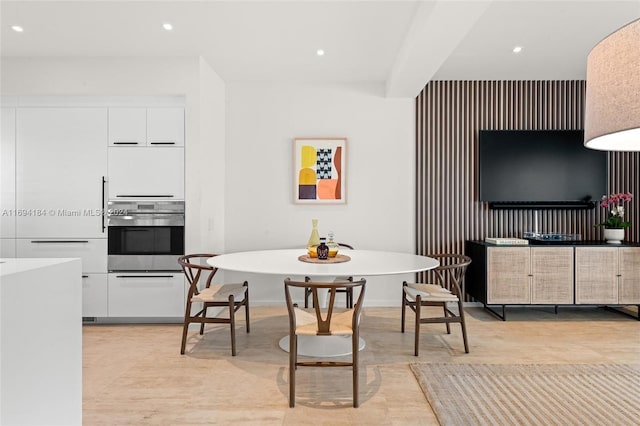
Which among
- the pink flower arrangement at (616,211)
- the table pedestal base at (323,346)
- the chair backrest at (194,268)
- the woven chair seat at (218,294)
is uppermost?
the pink flower arrangement at (616,211)

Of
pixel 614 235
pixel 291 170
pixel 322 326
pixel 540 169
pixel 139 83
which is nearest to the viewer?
pixel 322 326

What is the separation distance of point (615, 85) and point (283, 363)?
2756mm

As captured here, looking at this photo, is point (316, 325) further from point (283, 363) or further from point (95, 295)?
point (95, 295)

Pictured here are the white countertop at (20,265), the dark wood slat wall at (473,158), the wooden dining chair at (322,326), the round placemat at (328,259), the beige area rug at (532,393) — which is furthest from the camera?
the dark wood slat wall at (473,158)

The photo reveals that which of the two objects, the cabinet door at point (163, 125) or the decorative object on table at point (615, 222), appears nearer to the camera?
the cabinet door at point (163, 125)

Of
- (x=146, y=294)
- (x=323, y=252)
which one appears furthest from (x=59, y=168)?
(x=323, y=252)

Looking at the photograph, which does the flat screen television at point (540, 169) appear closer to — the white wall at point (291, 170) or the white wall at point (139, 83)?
the white wall at point (291, 170)

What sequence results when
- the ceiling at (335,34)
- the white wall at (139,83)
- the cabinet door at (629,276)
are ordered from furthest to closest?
the cabinet door at (629,276) < the white wall at (139,83) < the ceiling at (335,34)

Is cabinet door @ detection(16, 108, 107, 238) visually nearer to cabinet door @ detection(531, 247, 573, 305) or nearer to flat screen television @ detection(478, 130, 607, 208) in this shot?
flat screen television @ detection(478, 130, 607, 208)

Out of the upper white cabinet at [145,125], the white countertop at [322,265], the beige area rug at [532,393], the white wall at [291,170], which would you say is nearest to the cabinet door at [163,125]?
the upper white cabinet at [145,125]

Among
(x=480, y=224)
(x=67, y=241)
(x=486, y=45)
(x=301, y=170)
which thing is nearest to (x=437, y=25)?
(x=486, y=45)

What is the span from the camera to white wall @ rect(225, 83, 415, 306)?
4617 mm

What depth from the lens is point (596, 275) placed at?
4.10 meters

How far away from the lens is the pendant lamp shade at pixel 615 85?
660 millimetres
